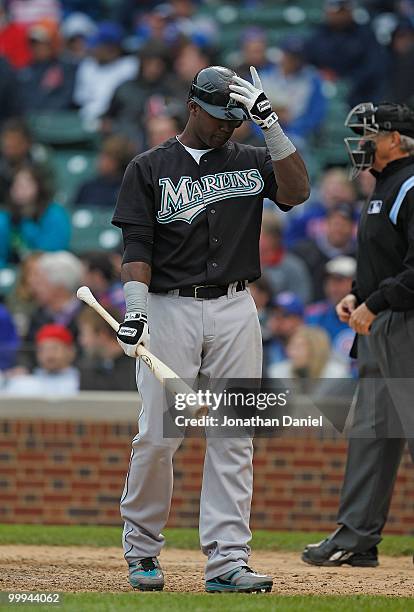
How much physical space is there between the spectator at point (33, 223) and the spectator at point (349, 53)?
13.3ft

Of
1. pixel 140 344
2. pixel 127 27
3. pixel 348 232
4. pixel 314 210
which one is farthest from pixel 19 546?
pixel 127 27

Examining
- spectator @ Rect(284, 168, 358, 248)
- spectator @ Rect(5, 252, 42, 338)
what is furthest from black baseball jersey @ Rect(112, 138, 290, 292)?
spectator @ Rect(284, 168, 358, 248)

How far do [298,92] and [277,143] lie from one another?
360 inches

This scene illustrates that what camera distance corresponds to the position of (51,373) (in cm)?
944

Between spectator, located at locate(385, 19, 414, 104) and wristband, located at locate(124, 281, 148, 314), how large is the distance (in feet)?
29.1

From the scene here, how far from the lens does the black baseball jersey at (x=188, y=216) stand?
566 cm

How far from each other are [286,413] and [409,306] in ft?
7.26

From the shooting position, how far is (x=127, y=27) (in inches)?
688

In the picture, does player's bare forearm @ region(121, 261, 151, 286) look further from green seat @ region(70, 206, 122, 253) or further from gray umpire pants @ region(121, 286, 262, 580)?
green seat @ region(70, 206, 122, 253)

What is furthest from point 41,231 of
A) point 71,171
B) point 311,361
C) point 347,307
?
point 347,307

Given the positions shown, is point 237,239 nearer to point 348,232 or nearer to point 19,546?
point 19,546

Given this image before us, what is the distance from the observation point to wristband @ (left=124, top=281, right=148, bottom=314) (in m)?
5.52

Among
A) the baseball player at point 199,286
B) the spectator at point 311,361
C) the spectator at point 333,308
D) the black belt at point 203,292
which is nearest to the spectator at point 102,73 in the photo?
the spectator at point 333,308

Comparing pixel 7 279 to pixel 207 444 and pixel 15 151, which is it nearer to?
pixel 15 151
